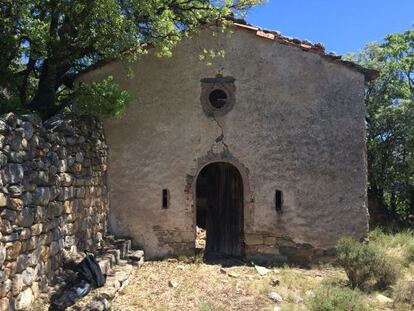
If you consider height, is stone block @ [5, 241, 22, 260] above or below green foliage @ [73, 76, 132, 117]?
below

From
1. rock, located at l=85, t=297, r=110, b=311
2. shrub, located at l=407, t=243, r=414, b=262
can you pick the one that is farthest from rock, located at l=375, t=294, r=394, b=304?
rock, located at l=85, t=297, r=110, b=311

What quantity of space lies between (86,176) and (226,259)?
3.74 metres

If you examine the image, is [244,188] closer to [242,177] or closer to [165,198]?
[242,177]

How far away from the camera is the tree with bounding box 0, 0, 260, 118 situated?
25.5ft

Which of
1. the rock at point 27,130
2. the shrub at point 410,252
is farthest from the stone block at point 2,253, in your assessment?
the shrub at point 410,252

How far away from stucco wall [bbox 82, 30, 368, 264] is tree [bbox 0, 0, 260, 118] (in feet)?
4.25

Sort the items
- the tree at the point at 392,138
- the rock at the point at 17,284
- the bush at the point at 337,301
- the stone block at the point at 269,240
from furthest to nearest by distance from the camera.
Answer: the tree at the point at 392,138 < the stone block at the point at 269,240 < the bush at the point at 337,301 < the rock at the point at 17,284

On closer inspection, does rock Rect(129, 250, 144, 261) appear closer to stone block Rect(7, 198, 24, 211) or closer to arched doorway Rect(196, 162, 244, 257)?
arched doorway Rect(196, 162, 244, 257)

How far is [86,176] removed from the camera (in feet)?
28.5

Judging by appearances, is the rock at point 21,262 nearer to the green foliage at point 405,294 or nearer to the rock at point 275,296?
the rock at point 275,296

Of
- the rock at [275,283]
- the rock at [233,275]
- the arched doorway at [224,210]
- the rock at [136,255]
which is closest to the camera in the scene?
the rock at [275,283]

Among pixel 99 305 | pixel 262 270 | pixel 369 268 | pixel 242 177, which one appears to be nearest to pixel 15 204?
pixel 99 305

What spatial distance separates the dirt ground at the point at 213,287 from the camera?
7.35m

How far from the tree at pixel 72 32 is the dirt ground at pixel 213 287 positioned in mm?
3221
